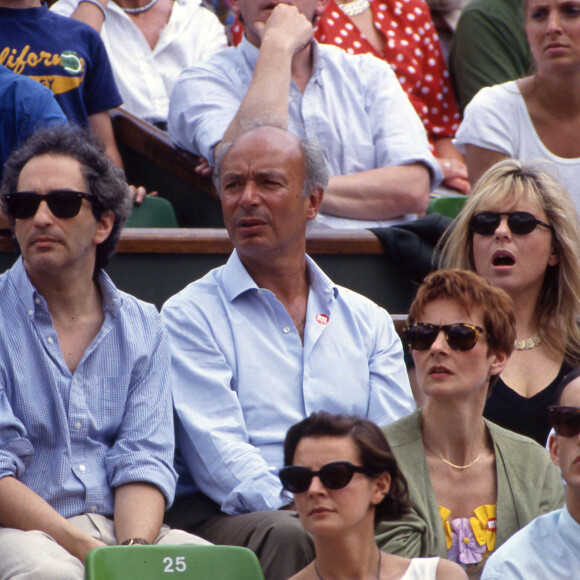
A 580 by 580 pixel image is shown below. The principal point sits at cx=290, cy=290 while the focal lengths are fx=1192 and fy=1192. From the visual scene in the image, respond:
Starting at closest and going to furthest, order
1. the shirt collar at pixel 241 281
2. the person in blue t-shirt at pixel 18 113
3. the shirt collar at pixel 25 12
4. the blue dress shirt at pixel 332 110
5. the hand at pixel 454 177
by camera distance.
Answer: the shirt collar at pixel 241 281
the person in blue t-shirt at pixel 18 113
the shirt collar at pixel 25 12
the blue dress shirt at pixel 332 110
the hand at pixel 454 177

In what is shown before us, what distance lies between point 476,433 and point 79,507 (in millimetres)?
982

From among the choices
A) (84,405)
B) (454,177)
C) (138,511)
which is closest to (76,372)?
(84,405)

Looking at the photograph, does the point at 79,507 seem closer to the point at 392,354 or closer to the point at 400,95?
the point at 392,354

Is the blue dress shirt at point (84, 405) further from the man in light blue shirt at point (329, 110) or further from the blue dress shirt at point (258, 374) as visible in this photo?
the man in light blue shirt at point (329, 110)

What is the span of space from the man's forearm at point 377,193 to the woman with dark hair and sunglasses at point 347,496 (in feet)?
5.95

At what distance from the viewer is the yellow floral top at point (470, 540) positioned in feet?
9.14

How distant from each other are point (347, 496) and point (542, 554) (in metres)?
0.41

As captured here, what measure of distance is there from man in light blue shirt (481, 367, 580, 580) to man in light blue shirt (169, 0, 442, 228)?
1.87 metres

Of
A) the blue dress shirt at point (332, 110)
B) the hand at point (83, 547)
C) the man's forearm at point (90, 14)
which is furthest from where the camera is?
the man's forearm at point (90, 14)

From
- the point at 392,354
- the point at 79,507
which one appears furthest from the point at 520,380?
the point at 79,507

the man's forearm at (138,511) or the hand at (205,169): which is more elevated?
the hand at (205,169)

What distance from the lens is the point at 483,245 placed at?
12.0ft

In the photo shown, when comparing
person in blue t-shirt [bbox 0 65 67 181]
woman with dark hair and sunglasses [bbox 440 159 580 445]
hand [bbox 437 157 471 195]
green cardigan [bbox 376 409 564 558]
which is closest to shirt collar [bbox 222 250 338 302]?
woman with dark hair and sunglasses [bbox 440 159 580 445]

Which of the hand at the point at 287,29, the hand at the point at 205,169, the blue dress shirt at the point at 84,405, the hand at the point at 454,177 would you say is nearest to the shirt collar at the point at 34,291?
the blue dress shirt at the point at 84,405
